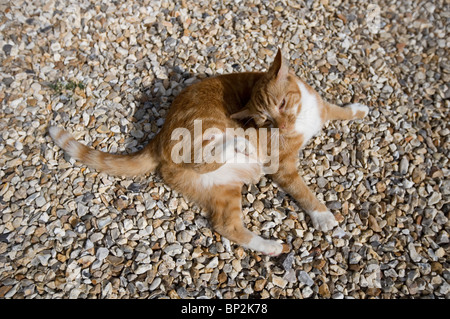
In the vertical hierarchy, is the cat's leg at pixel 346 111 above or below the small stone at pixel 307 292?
above

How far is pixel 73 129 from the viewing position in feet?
12.8

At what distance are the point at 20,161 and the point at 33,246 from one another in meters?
0.94

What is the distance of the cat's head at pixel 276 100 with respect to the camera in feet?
10.8

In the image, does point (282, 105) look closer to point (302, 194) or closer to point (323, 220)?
point (302, 194)

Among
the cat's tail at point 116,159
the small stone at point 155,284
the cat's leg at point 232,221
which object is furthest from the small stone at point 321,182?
the small stone at point 155,284

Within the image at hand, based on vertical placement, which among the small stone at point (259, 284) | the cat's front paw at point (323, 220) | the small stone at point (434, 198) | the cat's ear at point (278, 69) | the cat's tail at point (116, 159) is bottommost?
the small stone at point (259, 284)

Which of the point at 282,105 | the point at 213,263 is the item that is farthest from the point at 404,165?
the point at 213,263

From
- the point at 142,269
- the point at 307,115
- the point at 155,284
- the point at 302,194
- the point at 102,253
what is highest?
the point at 307,115

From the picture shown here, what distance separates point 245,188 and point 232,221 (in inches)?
18.4

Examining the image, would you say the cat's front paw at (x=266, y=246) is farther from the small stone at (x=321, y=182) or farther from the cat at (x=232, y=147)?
the small stone at (x=321, y=182)

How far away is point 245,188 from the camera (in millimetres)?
3686

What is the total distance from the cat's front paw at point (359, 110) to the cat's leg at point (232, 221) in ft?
5.46
